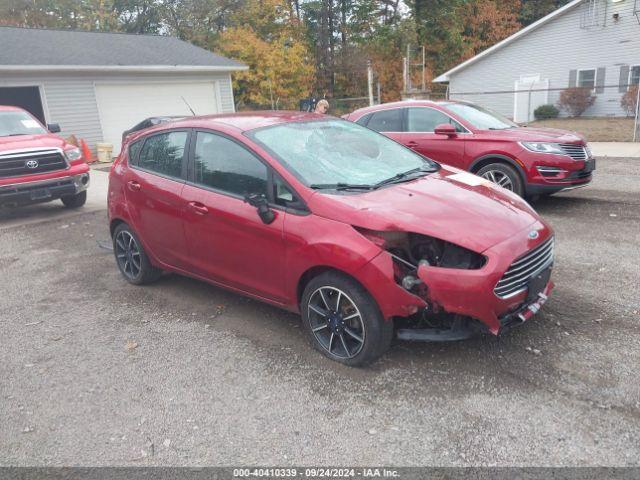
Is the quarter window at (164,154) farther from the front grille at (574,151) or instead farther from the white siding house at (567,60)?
the white siding house at (567,60)

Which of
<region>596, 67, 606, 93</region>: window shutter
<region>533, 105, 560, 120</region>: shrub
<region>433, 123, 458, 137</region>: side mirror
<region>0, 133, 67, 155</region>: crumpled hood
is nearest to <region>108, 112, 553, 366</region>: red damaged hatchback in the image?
<region>433, 123, 458, 137</region>: side mirror

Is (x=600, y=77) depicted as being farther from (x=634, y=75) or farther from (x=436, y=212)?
(x=436, y=212)

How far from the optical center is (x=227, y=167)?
4.29 m

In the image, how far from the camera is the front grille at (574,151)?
731cm

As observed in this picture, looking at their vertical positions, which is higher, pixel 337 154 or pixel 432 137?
pixel 337 154

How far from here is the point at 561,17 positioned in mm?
24500

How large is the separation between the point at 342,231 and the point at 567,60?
83.9 feet

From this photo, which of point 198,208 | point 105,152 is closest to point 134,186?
point 198,208

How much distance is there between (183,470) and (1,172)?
738 cm

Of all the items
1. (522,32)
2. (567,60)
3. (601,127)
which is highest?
(522,32)

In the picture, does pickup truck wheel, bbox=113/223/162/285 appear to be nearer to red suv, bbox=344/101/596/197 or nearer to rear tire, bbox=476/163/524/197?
red suv, bbox=344/101/596/197

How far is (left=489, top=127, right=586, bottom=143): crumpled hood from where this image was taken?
739 cm

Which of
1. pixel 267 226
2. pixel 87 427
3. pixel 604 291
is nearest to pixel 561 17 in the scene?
pixel 604 291

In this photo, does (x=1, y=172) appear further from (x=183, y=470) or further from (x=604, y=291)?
(x=604, y=291)
